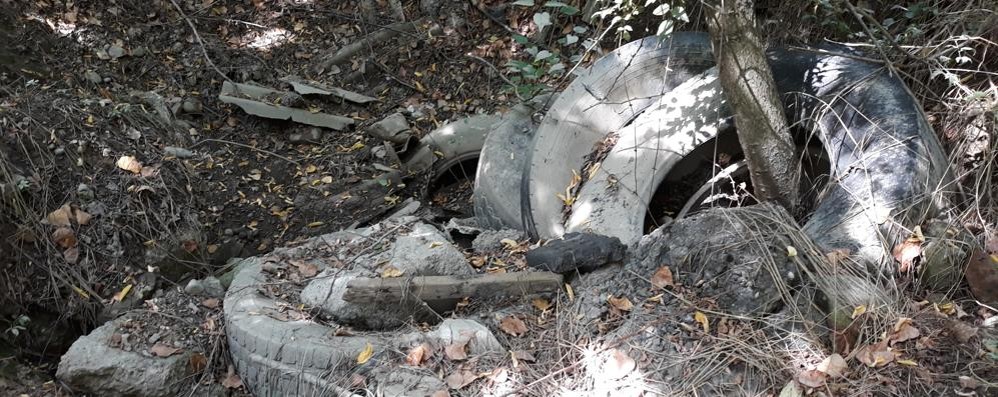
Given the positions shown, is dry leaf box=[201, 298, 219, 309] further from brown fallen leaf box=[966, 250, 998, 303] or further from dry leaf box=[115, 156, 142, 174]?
brown fallen leaf box=[966, 250, 998, 303]

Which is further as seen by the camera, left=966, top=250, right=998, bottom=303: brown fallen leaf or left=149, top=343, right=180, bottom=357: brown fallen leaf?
left=149, top=343, right=180, bottom=357: brown fallen leaf

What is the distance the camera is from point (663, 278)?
9.55 feet

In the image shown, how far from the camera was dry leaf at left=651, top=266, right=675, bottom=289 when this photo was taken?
9.50 ft

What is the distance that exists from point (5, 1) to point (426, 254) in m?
4.44

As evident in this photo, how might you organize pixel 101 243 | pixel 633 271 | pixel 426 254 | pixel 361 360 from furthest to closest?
pixel 101 243 < pixel 426 254 < pixel 633 271 < pixel 361 360

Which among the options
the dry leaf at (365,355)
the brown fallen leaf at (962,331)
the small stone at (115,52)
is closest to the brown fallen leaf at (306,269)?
the dry leaf at (365,355)

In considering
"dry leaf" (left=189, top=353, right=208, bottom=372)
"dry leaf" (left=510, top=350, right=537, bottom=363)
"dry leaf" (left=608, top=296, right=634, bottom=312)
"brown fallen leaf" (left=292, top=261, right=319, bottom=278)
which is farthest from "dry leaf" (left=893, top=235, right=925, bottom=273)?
"dry leaf" (left=189, top=353, right=208, bottom=372)

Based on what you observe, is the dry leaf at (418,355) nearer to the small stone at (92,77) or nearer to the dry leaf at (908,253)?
the dry leaf at (908,253)

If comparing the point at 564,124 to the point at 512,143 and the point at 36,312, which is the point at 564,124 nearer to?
the point at 512,143

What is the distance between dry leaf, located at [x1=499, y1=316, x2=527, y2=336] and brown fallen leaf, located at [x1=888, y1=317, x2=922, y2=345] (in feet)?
4.39

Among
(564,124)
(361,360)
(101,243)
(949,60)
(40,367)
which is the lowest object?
(40,367)

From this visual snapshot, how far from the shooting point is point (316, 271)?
370 centimetres

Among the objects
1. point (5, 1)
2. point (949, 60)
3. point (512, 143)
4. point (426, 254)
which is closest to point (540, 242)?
point (426, 254)

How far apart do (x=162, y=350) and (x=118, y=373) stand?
7.8 inches
